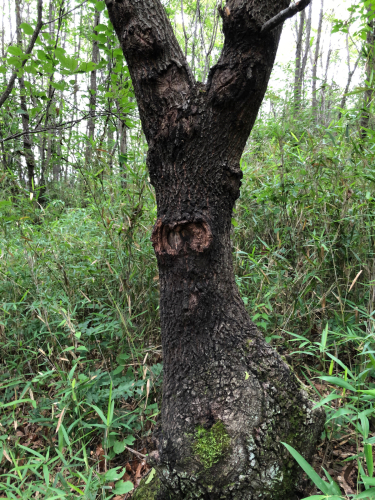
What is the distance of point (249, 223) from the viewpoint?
114 inches

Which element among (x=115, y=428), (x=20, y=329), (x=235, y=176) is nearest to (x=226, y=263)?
(x=235, y=176)

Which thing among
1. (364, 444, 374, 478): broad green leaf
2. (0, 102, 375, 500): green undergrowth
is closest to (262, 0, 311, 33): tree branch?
(0, 102, 375, 500): green undergrowth

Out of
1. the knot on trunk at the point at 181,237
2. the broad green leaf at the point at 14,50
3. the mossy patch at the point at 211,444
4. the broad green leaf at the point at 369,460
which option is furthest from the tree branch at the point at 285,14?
the broad green leaf at the point at 14,50

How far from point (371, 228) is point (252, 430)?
1.64m

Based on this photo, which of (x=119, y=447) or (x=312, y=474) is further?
(x=119, y=447)

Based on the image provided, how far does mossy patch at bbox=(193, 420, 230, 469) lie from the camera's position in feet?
4.05

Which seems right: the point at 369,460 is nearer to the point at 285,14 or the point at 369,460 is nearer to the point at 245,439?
the point at 245,439

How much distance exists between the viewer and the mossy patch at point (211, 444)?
4.05 ft

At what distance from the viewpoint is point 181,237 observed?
1401 millimetres

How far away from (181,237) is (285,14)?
0.98m

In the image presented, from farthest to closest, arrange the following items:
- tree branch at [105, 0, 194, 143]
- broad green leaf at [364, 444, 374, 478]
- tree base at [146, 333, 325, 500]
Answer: tree branch at [105, 0, 194, 143], tree base at [146, 333, 325, 500], broad green leaf at [364, 444, 374, 478]

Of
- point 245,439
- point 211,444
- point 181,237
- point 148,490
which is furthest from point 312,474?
point 181,237

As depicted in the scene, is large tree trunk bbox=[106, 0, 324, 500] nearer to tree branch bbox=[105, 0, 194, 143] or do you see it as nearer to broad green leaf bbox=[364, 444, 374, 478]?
tree branch bbox=[105, 0, 194, 143]

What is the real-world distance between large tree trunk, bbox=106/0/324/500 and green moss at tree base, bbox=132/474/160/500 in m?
0.08
